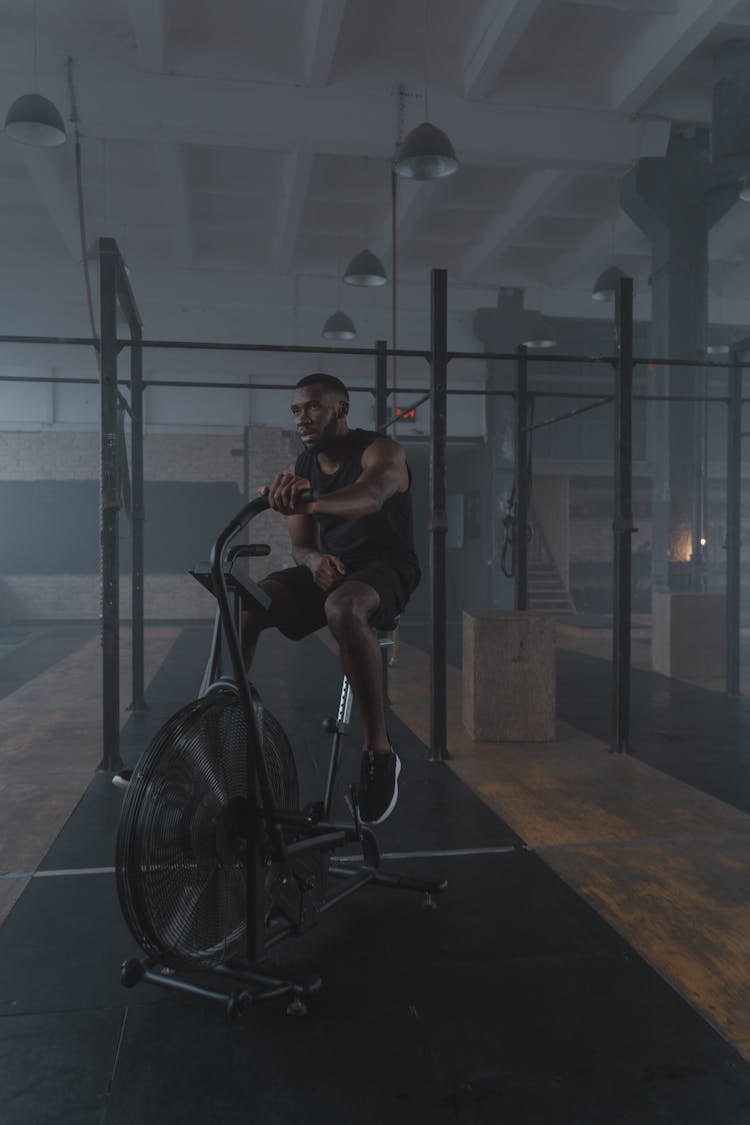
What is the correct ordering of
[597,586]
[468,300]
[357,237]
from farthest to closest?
[597,586]
[468,300]
[357,237]

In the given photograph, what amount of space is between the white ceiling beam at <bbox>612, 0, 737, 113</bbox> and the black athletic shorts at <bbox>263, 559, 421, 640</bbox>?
205 inches

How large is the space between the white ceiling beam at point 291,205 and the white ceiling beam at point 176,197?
38.8 inches

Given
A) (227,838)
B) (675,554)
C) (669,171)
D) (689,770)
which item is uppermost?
(669,171)

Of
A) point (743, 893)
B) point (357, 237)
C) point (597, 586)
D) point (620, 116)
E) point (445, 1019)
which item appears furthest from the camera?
point (597, 586)

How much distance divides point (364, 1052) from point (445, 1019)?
0.65 feet

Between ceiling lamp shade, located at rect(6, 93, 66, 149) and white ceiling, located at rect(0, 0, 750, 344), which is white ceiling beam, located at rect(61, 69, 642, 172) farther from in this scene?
ceiling lamp shade, located at rect(6, 93, 66, 149)

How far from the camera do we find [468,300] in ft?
39.3

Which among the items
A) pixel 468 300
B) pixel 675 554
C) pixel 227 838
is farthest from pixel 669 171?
pixel 227 838

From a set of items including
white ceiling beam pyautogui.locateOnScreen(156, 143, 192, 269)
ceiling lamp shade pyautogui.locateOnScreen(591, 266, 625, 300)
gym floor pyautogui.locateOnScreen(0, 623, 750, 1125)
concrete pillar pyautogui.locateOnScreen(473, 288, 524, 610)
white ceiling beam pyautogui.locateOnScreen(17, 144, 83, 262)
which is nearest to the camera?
gym floor pyautogui.locateOnScreen(0, 623, 750, 1125)

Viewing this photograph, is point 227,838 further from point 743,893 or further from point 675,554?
point 675,554

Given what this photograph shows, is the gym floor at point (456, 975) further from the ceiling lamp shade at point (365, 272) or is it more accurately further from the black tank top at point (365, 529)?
the ceiling lamp shade at point (365, 272)

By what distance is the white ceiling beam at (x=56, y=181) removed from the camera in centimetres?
754

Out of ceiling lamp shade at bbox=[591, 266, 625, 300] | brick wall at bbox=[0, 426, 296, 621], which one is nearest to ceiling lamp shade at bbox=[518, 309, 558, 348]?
ceiling lamp shade at bbox=[591, 266, 625, 300]

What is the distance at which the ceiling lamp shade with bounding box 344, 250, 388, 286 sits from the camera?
805 centimetres
